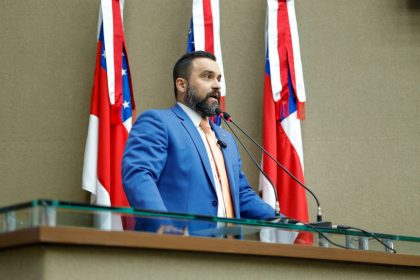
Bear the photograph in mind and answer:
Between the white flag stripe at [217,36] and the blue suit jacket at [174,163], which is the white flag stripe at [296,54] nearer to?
the white flag stripe at [217,36]

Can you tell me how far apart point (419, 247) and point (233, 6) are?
3.09m

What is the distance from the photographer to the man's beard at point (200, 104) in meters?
4.07

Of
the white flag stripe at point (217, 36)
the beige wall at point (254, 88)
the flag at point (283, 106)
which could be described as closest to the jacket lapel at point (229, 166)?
the white flag stripe at point (217, 36)

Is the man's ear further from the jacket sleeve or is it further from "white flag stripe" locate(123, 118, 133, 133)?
"white flag stripe" locate(123, 118, 133, 133)

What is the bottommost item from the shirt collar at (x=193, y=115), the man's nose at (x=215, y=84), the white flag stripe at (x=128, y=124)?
the shirt collar at (x=193, y=115)

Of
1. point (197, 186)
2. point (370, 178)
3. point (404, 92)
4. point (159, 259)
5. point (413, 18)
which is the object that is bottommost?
point (159, 259)

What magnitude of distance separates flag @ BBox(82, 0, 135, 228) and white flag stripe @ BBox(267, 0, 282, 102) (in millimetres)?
968

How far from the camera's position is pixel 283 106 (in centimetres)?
559

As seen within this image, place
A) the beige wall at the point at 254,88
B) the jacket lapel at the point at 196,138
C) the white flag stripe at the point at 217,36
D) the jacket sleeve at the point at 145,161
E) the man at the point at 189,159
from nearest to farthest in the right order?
the jacket sleeve at the point at 145,161 < the man at the point at 189,159 < the jacket lapel at the point at 196,138 < the white flag stripe at the point at 217,36 < the beige wall at the point at 254,88

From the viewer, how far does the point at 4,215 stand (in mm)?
2578

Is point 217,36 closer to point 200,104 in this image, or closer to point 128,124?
point 128,124

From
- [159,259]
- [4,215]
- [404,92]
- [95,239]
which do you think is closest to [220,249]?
[159,259]

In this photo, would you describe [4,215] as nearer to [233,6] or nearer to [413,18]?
[233,6]

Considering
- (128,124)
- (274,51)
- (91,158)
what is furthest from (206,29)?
(91,158)
